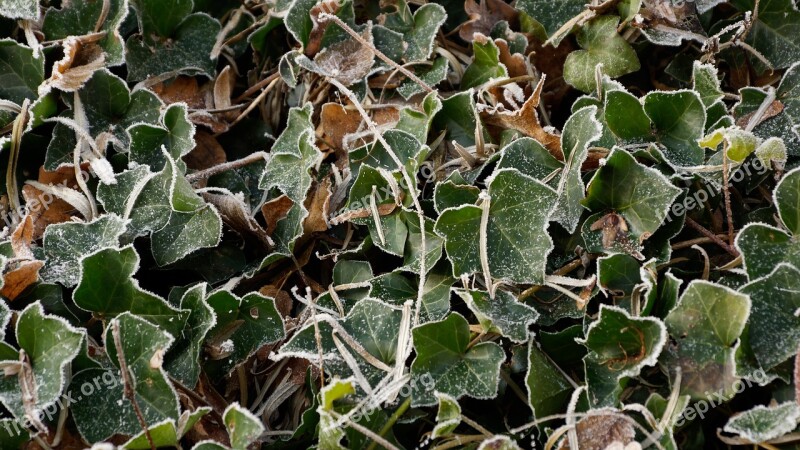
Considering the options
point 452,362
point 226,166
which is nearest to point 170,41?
point 226,166

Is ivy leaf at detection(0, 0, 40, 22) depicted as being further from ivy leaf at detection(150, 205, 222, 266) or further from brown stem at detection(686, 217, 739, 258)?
brown stem at detection(686, 217, 739, 258)

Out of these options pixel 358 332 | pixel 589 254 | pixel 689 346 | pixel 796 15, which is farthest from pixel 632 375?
pixel 796 15

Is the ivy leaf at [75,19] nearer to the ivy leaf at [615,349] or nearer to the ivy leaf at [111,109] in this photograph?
the ivy leaf at [111,109]

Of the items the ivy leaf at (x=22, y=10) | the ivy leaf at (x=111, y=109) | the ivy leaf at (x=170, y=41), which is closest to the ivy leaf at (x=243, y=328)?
the ivy leaf at (x=111, y=109)

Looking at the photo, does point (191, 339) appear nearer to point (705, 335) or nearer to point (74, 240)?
point (74, 240)

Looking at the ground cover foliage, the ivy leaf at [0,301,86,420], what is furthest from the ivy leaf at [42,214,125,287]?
the ivy leaf at [0,301,86,420]

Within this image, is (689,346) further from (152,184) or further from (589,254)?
(152,184)
